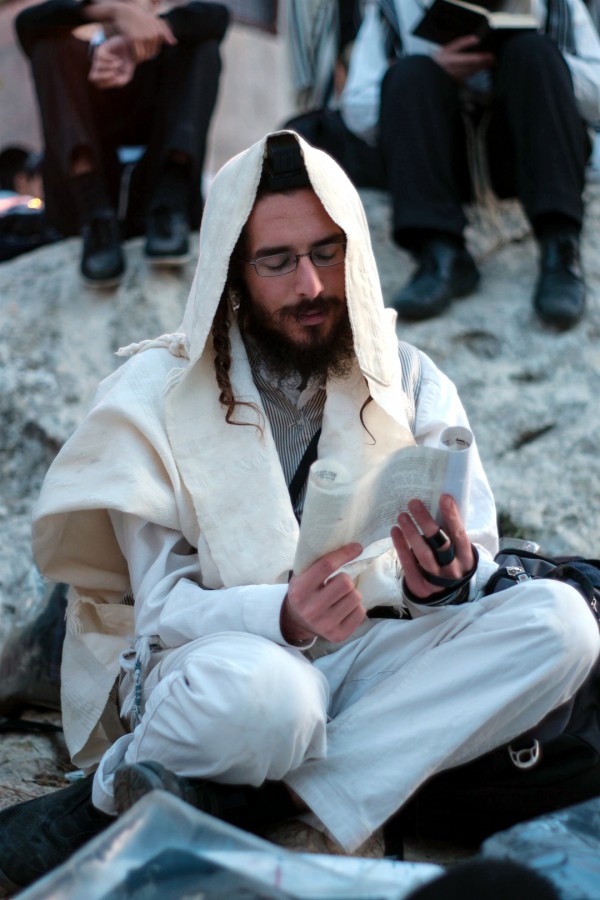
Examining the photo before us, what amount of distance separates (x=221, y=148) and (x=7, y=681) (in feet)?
21.5

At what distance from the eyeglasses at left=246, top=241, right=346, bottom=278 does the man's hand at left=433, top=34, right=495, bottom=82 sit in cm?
229

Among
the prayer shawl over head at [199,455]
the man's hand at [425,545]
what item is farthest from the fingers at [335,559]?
the prayer shawl over head at [199,455]

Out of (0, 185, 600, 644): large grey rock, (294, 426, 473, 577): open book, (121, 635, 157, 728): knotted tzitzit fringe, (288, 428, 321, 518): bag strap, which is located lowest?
(0, 185, 600, 644): large grey rock

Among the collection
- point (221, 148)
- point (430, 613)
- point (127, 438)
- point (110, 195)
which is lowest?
point (221, 148)

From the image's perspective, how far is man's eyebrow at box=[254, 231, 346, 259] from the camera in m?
2.76

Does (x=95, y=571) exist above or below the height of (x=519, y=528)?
above

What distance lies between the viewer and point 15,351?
4500 mm

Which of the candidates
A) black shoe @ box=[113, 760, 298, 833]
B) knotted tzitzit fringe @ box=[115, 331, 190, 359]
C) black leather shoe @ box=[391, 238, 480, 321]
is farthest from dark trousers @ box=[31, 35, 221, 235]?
black shoe @ box=[113, 760, 298, 833]

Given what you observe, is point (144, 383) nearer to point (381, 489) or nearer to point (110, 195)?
point (381, 489)

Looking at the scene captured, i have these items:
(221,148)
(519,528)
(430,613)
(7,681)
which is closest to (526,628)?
(430,613)

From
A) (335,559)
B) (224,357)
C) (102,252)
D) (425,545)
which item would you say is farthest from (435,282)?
(335,559)

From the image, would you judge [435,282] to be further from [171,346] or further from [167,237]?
[171,346]

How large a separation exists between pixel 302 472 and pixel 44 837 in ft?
3.28

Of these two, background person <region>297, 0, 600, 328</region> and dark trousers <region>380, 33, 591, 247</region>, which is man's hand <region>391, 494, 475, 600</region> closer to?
background person <region>297, 0, 600, 328</region>
